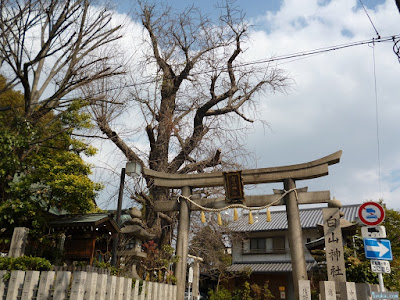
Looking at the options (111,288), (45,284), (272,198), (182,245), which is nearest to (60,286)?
(45,284)

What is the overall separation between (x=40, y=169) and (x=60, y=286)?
701 centimetres

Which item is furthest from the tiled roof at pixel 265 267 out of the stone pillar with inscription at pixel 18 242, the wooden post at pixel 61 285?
the wooden post at pixel 61 285

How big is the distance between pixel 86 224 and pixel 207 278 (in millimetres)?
19356

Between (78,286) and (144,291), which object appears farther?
(144,291)

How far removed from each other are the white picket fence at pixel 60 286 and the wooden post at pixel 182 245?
3.48 m

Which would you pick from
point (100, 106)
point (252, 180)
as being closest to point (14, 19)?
point (100, 106)

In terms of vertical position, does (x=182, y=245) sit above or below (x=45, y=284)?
above

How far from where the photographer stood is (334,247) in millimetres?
9312

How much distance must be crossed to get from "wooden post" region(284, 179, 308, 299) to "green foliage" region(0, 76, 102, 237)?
23.8 ft

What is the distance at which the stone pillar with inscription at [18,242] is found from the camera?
11.5 metres

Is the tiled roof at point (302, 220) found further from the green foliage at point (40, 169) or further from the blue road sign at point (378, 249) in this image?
the blue road sign at point (378, 249)

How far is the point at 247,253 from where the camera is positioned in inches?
1079

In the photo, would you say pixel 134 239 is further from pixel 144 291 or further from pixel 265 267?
pixel 265 267

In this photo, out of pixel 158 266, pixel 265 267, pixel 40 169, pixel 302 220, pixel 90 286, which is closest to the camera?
pixel 90 286
